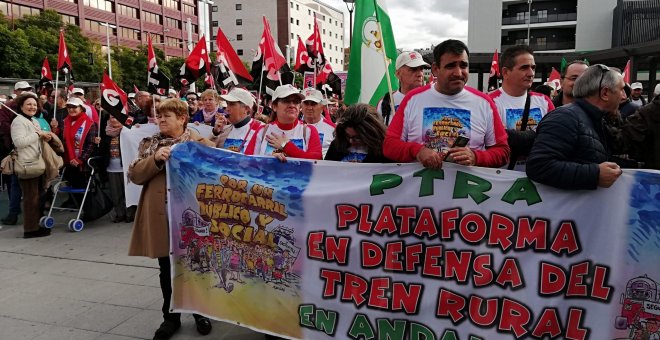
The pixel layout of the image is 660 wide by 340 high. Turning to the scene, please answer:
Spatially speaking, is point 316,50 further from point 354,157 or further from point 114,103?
point 354,157

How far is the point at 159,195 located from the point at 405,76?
2.66 m

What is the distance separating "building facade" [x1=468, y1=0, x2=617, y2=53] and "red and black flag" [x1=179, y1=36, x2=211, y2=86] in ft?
167

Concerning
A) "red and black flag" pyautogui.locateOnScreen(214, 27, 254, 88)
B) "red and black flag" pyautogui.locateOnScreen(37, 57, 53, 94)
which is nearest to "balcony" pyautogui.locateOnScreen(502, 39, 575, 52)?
"red and black flag" pyautogui.locateOnScreen(37, 57, 53, 94)

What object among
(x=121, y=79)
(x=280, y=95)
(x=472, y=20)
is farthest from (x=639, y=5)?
(x=280, y=95)

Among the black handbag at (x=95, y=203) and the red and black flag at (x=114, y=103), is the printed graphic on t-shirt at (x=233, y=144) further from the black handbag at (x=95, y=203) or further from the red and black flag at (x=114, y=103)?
the black handbag at (x=95, y=203)

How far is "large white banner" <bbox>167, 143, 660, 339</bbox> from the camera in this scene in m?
2.67

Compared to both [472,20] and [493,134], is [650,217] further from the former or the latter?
[472,20]

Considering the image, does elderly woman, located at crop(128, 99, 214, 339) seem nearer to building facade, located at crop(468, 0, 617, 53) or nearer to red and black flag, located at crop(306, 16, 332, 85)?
red and black flag, located at crop(306, 16, 332, 85)

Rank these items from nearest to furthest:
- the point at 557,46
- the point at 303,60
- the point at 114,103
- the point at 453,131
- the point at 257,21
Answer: the point at 453,131 < the point at 114,103 < the point at 303,60 < the point at 557,46 < the point at 257,21

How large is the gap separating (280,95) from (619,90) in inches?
100

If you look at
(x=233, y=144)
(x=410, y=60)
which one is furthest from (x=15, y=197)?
(x=410, y=60)

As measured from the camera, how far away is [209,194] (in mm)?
3812

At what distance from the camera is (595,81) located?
2855 millimetres

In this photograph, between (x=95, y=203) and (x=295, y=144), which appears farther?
(x=95, y=203)
